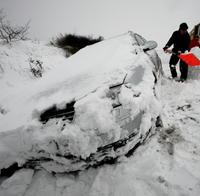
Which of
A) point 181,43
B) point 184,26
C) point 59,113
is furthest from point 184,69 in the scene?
point 59,113

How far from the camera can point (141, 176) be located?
1.38 meters

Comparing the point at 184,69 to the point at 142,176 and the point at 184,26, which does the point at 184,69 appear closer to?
the point at 184,26

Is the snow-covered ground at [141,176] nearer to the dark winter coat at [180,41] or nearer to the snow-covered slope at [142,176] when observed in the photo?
the snow-covered slope at [142,176]

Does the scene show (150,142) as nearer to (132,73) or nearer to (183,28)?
(132,73)

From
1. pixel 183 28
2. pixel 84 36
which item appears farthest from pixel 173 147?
pixel 84 36

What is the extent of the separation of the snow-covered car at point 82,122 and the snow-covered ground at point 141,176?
0.60 ft

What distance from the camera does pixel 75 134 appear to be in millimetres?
1222

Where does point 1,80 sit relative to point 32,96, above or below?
above

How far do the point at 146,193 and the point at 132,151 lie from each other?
44 centimetres

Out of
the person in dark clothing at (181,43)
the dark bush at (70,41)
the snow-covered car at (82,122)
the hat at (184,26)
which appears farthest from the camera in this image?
the dark bush at (70,41)

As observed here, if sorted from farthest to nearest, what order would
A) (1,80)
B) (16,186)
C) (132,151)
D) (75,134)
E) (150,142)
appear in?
(1,80) → (150,142) → (132,151) → (16,186) → (75,134)

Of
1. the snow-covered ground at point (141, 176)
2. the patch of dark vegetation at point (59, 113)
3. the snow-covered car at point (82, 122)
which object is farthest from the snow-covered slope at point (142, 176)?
the patch of dark vegetation at point (59, 113)

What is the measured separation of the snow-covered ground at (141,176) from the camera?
50.3 inches

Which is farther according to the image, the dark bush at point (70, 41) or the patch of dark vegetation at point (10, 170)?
the dark bush at point (70, 41)
